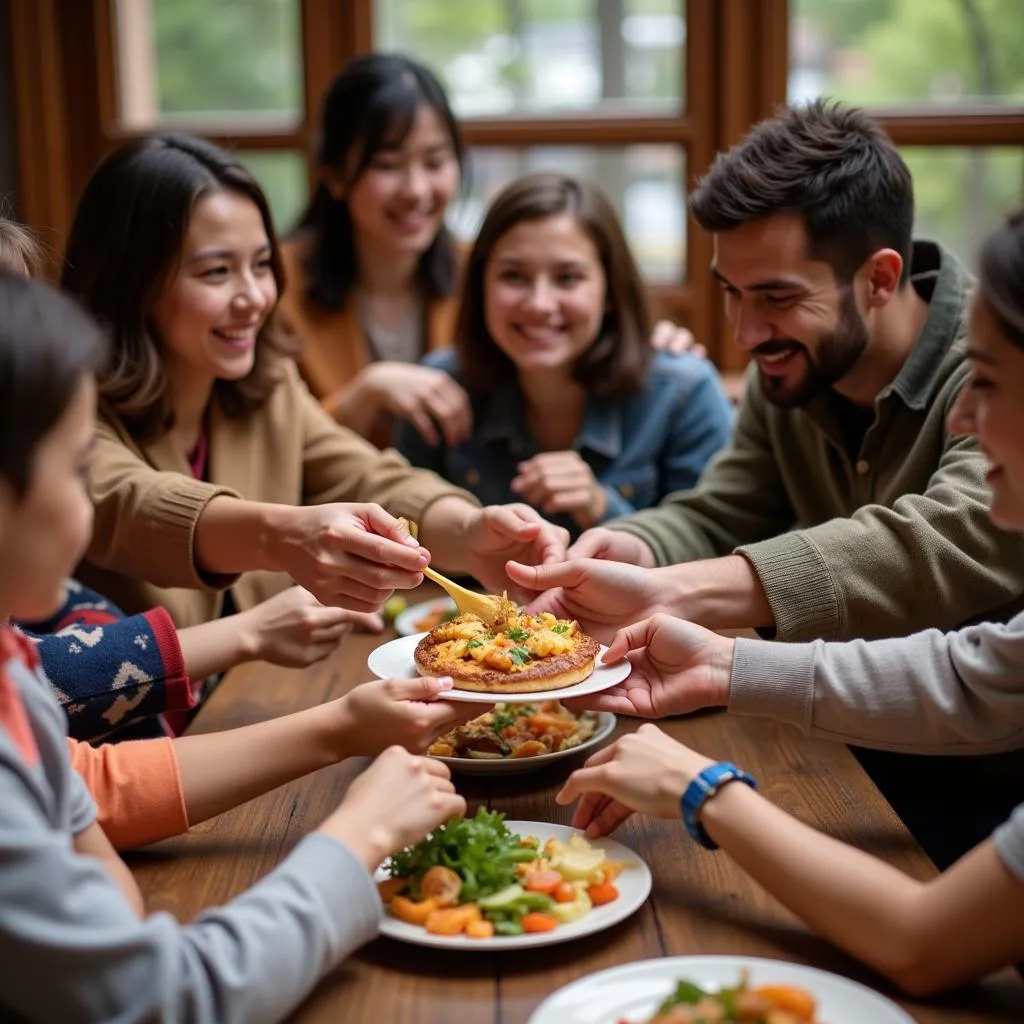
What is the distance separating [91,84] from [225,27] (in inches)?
20.3

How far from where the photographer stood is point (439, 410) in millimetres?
3119

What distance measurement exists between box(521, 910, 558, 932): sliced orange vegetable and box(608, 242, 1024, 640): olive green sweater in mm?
778

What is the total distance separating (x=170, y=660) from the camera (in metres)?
1.84

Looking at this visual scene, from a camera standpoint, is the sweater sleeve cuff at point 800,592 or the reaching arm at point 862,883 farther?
the sweater sleeve cuff at point 800,592

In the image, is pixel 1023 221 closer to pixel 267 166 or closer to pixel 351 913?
pixel 351 913

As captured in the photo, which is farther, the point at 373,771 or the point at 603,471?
the point at 603,471

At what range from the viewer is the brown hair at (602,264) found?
309 cm

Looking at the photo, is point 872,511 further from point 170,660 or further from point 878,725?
point 170,660

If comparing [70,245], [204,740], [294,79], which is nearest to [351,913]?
[204,740]

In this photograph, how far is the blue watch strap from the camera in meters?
1.38

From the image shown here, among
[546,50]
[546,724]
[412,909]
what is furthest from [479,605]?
[546,50]

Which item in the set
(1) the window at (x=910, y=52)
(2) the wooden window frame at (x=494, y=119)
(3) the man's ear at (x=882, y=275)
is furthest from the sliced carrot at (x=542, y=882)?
(1) the window at (x=910, y=52)

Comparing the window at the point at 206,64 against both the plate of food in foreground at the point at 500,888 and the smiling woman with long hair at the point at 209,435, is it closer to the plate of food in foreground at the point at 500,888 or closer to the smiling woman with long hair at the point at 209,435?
the smiling woman with long hair at the point at 209,435

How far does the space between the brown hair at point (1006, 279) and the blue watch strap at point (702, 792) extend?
541 mm
